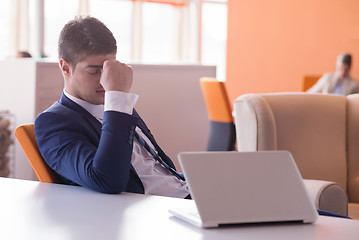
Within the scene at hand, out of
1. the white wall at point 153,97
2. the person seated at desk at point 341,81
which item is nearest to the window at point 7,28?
the person seated at desk at point 341,81

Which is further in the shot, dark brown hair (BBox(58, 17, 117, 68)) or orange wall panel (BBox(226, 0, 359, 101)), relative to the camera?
orange wall panel (BBox(226, 0, 359, 101))

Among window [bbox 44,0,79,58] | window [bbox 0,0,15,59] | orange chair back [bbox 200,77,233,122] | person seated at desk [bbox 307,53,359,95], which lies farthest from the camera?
window [bbox 44,0,79,58]

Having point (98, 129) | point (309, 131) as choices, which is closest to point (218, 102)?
point (309, 131)

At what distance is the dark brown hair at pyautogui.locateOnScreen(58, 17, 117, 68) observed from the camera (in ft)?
4.93

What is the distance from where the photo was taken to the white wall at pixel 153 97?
285 cm

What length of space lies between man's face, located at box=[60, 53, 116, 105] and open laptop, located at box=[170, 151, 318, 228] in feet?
2.06

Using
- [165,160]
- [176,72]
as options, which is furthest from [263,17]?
[165,160]

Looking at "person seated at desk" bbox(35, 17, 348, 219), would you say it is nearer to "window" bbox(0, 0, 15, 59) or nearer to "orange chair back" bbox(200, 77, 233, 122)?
"orange chair back" bbox(200, 77, 233, 122)

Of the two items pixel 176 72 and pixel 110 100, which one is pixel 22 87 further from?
pixel 110 100

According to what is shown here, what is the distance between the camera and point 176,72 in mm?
3586

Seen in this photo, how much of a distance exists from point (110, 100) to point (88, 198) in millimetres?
279

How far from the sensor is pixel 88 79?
151 cm

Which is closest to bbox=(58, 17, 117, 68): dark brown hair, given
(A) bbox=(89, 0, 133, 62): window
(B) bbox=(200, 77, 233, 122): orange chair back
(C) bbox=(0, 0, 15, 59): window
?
(B) bbox=(200, 77, 233, 122): orange chair back

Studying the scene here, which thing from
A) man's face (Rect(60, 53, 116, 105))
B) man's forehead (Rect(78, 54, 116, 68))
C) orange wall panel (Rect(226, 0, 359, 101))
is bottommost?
→ man's face (Rect(60, 53, 116, 105))
